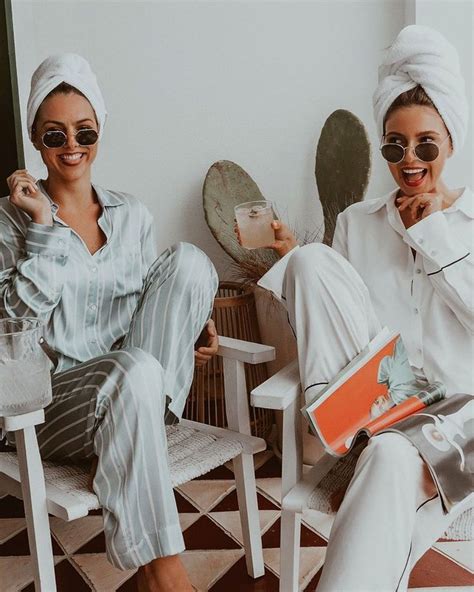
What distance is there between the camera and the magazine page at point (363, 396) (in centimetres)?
162

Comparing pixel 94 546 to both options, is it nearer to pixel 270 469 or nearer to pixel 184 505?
pixel 184 505

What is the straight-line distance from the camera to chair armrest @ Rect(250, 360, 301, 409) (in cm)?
167

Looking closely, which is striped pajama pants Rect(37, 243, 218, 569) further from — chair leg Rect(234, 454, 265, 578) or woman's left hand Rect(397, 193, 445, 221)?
woman's left hand Rect(397, 193, 445, 221)

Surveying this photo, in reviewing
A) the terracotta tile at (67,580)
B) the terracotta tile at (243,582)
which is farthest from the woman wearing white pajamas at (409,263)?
the terracotta tile at (67,580)

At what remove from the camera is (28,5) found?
3.00 m

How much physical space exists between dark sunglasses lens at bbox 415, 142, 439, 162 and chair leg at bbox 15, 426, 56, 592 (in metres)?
1.03

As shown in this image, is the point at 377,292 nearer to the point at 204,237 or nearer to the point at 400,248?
the point at 400,248

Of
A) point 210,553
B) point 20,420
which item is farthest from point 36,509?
point 210,553

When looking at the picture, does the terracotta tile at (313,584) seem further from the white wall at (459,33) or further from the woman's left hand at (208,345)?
the white wall at (459,33)

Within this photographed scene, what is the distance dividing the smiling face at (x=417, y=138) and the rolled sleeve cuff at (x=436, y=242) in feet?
0.33

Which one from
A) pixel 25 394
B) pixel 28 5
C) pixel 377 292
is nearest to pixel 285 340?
pixel 377 292

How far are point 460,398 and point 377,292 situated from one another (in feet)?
1.19

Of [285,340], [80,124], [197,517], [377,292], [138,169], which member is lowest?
[197,517]

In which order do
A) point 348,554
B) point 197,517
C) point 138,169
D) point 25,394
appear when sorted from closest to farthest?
point 348,554
point 25,394
point 197,517
point 138,169
